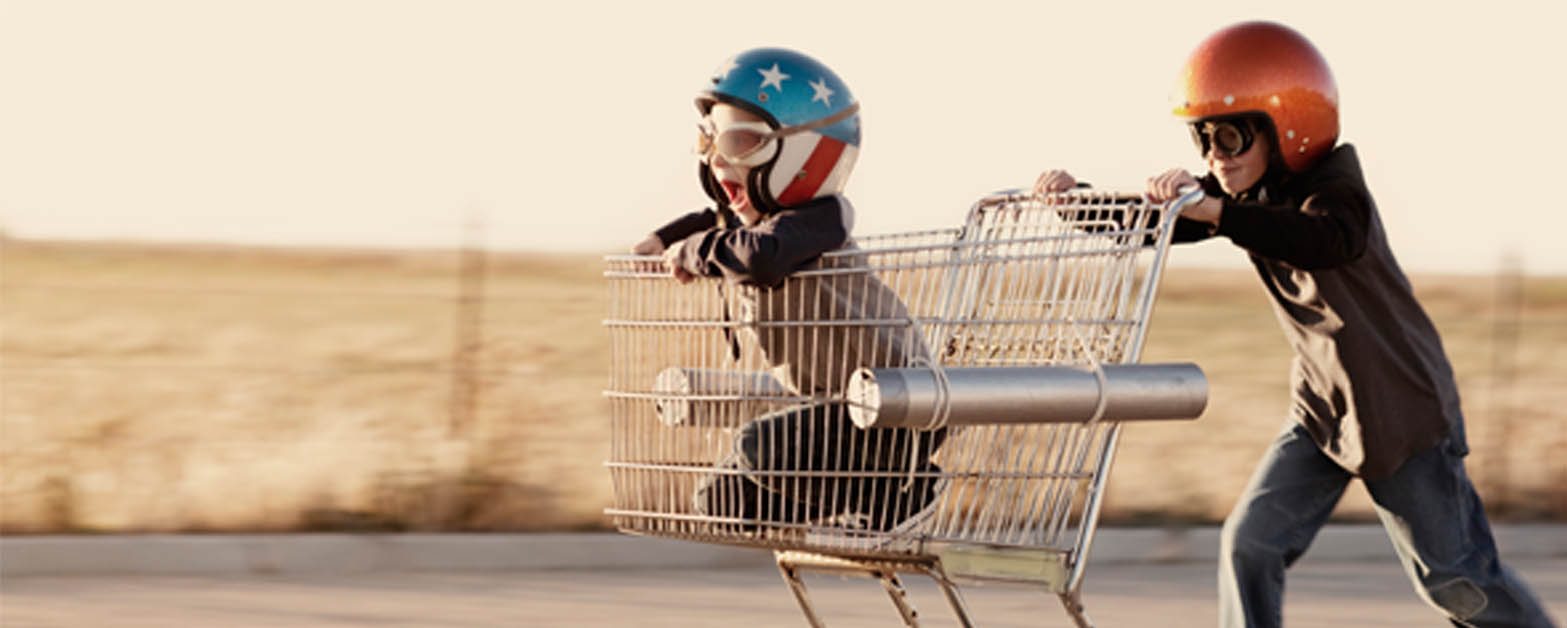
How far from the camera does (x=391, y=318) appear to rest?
11547 mm

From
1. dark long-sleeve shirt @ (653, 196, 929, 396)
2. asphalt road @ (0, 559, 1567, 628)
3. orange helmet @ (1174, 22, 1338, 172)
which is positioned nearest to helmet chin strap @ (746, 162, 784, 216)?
dark long-sleeve shirt @ (653, 196, 929, 396)

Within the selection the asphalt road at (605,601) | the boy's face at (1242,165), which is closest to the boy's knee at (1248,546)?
the boy's face at (1242,165)

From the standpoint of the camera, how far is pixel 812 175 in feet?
15.4

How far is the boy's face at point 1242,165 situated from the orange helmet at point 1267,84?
0.05m

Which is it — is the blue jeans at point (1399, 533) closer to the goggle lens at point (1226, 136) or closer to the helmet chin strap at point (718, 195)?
the goggle lens at point (1226, 136)

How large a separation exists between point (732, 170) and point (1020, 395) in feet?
2.98

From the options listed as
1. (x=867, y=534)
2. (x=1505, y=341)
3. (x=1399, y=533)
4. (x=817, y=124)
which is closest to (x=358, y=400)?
(x=1505, y=341)

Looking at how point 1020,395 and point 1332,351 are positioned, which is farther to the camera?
point 1332,351

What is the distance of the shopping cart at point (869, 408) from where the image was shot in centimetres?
432

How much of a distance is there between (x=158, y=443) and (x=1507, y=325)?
22.0 feet

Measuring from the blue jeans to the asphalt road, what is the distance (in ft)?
7.84

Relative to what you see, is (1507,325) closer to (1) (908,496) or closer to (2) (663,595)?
(2) (663,595)

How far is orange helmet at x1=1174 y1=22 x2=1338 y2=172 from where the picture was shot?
4617 millimetres

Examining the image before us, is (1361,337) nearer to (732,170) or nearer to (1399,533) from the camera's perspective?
(1399,533)
